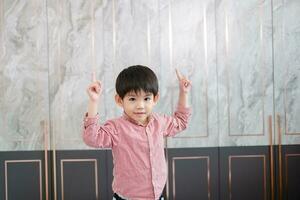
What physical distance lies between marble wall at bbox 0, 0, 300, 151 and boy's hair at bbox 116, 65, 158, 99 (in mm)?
1514

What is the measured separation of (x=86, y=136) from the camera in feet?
5.85

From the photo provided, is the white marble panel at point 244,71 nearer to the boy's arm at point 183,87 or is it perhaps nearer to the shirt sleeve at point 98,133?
the boy's arm at point 183,87

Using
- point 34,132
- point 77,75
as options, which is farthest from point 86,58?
point 34,132

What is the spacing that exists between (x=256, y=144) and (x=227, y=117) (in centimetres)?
33

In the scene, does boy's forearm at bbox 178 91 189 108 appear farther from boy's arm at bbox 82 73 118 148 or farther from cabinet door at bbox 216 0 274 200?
cabinet door at bbox 216 0 274 200

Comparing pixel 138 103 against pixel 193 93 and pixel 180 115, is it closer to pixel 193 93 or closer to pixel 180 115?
pixel 180 115

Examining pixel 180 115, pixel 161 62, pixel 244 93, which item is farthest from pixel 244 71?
pixel 180 115

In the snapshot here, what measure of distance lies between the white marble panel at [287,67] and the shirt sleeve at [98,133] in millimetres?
2015

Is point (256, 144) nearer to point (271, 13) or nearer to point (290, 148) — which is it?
point (290, 148)

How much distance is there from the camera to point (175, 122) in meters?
2.07

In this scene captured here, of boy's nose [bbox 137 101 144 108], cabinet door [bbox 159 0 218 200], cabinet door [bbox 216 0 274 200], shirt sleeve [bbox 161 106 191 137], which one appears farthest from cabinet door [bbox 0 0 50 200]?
boy's nose [bbox 137 101 144 108]

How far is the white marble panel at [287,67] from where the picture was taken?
350cm

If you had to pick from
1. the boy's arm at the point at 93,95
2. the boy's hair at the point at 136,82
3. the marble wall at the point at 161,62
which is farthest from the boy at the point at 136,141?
the marble wall at the point at 161,62

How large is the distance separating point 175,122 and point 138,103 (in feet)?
0.93
